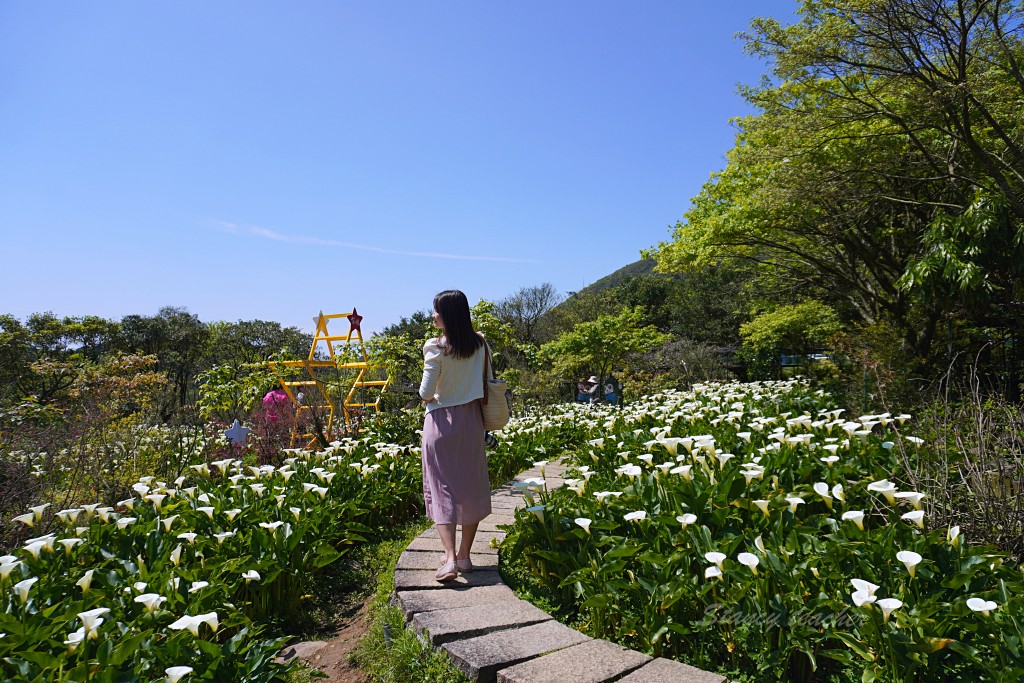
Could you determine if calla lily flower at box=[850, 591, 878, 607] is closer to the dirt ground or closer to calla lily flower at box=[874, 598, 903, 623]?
calla lily flower at box=[874, 598, 903, 623]

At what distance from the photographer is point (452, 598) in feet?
10.3

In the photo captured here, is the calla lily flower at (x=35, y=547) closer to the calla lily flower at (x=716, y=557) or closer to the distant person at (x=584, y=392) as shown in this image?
the calla lily flower at (x=716, y=557)

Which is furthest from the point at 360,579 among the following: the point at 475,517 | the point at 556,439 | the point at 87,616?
the point at 556,439

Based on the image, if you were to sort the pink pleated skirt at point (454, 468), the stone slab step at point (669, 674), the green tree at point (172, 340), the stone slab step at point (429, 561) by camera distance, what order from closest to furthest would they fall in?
1. the stone slab step at point (669, 674)
2. the pink pleated skirt at point (454, 468)
3. the stone slab step at point (429, 561)
4. the green tree at point (172, 340)

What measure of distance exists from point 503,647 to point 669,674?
685 millimetres

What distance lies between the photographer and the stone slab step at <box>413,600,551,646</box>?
2674mm

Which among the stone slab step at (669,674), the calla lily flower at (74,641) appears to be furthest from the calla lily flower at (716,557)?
the calla lily flower at (74,641)

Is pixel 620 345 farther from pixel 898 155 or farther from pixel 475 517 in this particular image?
pixel 475 517

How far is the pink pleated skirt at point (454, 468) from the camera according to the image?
3.43 metres

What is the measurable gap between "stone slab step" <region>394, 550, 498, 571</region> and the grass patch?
0.17 m

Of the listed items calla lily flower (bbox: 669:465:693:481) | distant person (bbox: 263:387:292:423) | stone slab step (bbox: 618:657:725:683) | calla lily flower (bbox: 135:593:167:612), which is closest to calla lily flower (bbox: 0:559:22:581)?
calla lily flower (bbox: 135:593:167:612)

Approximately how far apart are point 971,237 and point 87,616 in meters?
9.74

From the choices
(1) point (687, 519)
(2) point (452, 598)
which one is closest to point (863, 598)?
(1) point (687, 519)

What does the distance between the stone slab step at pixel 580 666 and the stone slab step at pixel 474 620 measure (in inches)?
13.9
